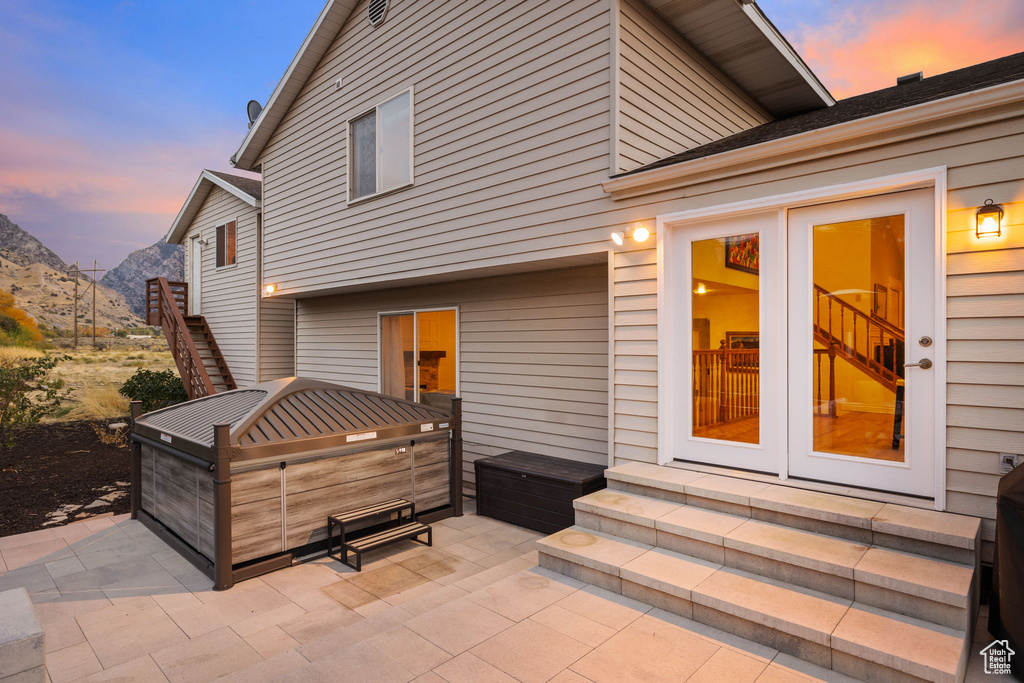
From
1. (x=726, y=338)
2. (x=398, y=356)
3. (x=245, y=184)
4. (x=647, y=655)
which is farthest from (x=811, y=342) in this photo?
(x=245, y=184)

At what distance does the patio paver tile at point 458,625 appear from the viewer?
2.71 m

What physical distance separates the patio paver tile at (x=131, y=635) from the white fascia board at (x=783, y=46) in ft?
23.4

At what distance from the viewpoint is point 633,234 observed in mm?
4484

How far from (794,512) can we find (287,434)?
3.78 meters

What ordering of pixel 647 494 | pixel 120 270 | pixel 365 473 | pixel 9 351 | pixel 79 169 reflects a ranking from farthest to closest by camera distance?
1. pixel 120 270
2. pixel 79 169
3. pixel 9 351
4. pixel 365 473
5. pixel 647 494

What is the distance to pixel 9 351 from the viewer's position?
1074 cm

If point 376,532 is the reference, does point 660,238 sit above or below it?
above

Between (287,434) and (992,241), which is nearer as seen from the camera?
(992,241)

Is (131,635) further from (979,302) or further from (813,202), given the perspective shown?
(979,302)

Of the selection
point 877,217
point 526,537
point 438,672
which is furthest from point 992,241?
point 526,537

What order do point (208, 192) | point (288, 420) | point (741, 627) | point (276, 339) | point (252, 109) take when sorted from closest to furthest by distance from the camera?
point (741, 627) → point (288, 420) → point (252, 109) → point (276, 339) → point (208, 192)

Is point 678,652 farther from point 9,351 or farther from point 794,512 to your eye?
point 9,351

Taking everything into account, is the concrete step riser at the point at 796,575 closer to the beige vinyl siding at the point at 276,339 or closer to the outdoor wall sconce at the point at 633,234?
the outdoor wall sconce at the point at 633,234

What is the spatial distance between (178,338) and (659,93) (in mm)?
10882
